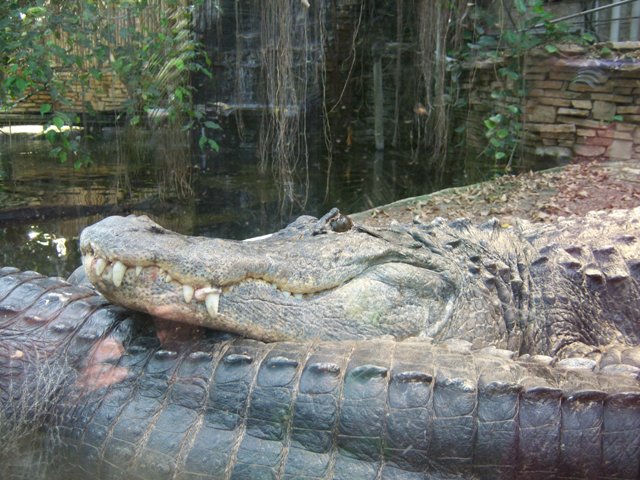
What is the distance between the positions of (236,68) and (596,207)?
4.25 m

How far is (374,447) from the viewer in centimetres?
193

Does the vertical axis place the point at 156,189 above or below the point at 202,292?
below

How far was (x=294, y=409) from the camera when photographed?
199 cm

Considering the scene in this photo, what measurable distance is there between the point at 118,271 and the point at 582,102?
25.0 ft

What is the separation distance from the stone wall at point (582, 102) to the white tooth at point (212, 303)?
7.22m

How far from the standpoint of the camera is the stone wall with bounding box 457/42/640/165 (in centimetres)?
802

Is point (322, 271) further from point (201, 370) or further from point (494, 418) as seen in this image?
point (494, 418)

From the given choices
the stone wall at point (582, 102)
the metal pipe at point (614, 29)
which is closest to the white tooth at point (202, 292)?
the stone wall at point (582, 102)

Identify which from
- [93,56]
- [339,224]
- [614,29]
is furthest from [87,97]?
[614,29]

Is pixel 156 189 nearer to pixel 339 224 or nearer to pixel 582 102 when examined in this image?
pixel 339 224

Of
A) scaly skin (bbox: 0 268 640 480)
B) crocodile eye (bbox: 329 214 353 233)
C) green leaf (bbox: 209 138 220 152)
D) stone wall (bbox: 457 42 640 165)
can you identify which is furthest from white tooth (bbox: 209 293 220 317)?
stone wall (bbox: 457 42 640 165)

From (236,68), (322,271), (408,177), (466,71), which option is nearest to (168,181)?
(236,68)

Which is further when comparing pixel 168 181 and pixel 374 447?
pixel 168 181

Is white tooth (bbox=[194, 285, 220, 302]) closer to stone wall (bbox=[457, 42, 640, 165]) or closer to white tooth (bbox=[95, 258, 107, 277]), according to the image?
white tooth (bbox=[95, 258, 107, 277])
